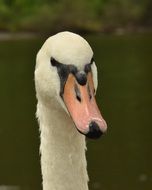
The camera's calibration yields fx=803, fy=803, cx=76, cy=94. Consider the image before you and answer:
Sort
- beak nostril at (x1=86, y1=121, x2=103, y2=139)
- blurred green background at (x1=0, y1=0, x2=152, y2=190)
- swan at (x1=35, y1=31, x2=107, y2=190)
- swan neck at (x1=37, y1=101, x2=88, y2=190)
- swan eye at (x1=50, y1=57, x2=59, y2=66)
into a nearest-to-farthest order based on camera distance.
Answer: beak nostril at (x1=86, y1=121, x2=103, y2=139), swan at (x1=35, y1=31, x2=107, y2=190), swan eye at (x1=50, y1=57, x2=59, y2=66), swan neck at (x1=37, y1=101, x2=88, y2=190), blurred green background at (x1=0, y1=0, x2=152, y2=190)

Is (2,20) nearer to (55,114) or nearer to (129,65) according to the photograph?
(129,65)

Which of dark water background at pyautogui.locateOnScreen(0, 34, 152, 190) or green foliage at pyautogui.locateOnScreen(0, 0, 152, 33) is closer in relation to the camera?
dark water background at pyautogui.locateOnScreen(0, 34, 152, 190)

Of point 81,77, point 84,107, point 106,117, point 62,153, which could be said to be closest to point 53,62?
point 81,77

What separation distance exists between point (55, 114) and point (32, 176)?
10.0 meters

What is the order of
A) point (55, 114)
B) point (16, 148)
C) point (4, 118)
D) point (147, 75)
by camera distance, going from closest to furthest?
point (55, 114) → point (16, 148) → point (4, 118) → point (147, 75)

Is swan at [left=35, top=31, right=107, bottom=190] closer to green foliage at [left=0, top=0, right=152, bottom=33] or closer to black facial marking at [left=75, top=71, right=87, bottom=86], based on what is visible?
black facial marking at [left=75, top=71, right=87, bottom=86]

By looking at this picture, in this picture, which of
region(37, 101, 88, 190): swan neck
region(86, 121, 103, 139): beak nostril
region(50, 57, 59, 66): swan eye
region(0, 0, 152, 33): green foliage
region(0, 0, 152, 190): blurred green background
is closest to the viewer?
region(86, 121, 103, 139): beak nostril

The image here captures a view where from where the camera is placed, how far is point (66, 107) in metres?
4.08

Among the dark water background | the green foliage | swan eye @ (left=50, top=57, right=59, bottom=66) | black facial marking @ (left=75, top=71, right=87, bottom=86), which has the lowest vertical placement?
black facial marking @ (left=75, top=71, right=87, bottom=86)

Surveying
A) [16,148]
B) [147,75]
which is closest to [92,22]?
[147,75]

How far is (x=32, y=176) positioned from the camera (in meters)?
14.2

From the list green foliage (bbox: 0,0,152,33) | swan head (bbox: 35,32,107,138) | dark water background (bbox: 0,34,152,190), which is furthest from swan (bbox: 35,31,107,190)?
green foliage (bbox: 0,0,152,33)

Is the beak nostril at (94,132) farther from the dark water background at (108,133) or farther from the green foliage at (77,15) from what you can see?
the green foliage at (77,15)

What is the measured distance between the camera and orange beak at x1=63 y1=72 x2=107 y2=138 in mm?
3723
